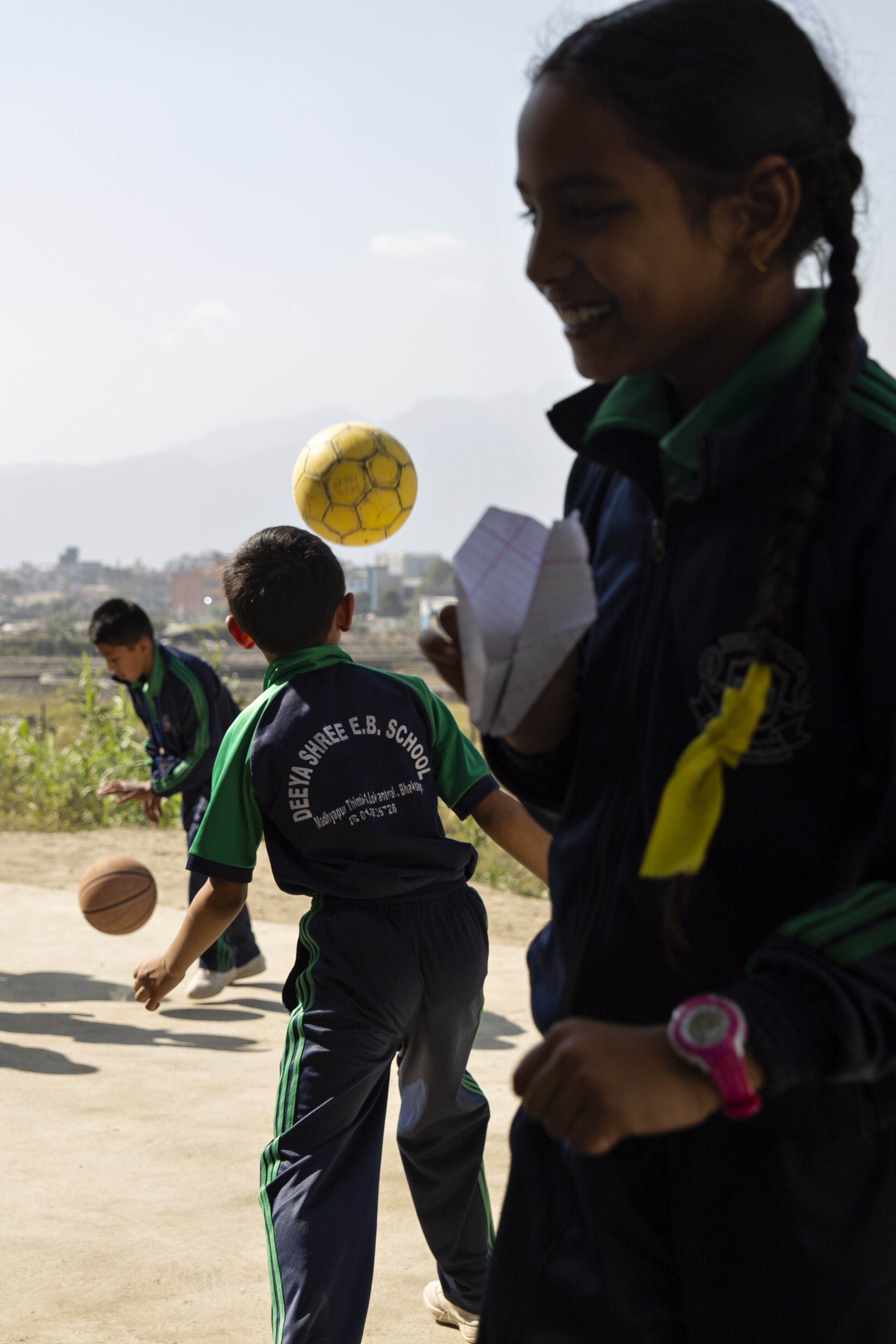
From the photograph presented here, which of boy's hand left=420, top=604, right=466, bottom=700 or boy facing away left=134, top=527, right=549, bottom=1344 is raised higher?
boy's hand left=420, top=604, right=466, bottom=700

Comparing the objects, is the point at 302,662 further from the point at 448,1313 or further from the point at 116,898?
the point at 116,898

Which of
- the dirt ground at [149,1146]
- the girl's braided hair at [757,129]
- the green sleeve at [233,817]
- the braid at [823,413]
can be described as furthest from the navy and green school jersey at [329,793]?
the braid at [823,413]

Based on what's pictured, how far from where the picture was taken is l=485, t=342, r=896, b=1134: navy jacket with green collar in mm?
1236

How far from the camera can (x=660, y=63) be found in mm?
1357

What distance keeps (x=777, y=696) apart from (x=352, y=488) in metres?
4.72

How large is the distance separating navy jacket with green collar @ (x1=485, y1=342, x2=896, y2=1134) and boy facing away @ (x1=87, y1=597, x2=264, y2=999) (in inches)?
207

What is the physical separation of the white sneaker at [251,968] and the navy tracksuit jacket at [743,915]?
5.50 m

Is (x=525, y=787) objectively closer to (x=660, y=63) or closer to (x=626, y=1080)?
(x=626, y=1080)

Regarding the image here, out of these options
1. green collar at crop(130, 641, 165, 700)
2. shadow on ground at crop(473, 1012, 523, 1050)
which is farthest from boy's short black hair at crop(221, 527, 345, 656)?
green collar at crop(130, 641, 165, 700)

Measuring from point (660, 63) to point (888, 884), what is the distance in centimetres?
83

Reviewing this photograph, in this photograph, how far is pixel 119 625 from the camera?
6672 mm

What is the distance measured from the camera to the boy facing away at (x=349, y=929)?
2857mm

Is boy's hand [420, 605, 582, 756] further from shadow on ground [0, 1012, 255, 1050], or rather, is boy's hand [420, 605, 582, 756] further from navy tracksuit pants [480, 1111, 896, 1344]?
shadow on ground [0, 1012, 255, 1050]

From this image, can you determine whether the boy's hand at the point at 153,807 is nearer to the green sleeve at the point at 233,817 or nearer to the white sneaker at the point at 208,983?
the white sneaker at the point at 208,983
